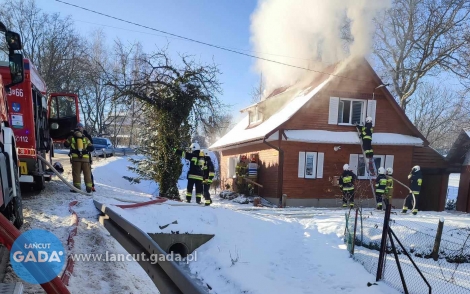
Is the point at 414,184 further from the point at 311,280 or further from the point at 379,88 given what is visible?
the point at 311,280

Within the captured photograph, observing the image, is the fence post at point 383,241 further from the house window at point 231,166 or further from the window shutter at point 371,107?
the house window at point 231,166

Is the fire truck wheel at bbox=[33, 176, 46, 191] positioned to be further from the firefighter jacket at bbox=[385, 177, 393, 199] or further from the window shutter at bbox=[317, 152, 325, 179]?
the firefighter jacket at bbox=[385, 177, 393, 199]

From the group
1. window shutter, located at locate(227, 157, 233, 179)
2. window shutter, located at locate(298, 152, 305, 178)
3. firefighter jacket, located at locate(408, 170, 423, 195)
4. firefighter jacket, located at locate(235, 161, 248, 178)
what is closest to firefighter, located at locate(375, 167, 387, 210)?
firefighter jacket, located at locate(408, 170, 423, 195)

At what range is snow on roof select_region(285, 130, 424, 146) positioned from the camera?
12953 mm

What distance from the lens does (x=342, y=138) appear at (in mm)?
13359

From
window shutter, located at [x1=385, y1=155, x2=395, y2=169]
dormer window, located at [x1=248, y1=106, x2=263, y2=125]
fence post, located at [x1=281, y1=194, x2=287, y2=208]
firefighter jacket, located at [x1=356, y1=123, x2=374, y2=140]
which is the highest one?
dormer window, located at [x1=248, y1=106, x2=263, y2=125]

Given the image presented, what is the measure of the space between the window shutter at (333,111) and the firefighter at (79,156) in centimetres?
1012

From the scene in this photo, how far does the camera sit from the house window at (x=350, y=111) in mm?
14195

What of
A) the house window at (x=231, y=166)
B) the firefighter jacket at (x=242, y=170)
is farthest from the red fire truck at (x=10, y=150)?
the house window at (x=231, y=166)

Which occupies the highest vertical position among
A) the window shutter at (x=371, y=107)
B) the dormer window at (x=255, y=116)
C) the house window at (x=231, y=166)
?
the window shutter at (x=371, y=107)

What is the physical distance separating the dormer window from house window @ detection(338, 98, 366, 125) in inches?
171

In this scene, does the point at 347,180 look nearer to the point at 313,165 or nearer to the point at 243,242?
the point at 313,165

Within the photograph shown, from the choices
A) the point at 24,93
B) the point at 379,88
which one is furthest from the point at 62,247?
the point at 379,88

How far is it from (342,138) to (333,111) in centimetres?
136
